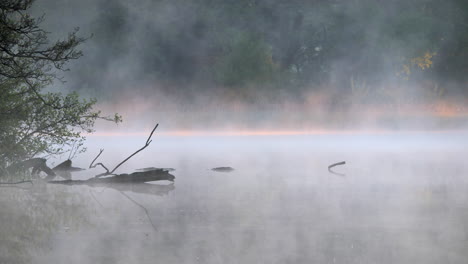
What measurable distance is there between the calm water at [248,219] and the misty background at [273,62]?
2801cm

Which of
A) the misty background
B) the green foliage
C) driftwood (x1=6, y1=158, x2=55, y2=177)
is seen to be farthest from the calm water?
the misty background

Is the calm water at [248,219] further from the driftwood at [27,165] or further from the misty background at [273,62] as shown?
the misty background at [273,62]

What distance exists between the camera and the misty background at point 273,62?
5409 cm

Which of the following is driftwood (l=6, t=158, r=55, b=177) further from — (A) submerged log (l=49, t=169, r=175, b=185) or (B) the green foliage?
(B) the green foliage

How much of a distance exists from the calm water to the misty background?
28.0 m

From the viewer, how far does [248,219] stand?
14.6 metres

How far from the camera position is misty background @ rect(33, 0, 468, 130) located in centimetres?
5409

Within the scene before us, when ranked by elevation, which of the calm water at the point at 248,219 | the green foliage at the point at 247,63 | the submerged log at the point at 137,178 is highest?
the green foliage at the point at 247,63

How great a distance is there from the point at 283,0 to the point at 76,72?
1933 centimetres

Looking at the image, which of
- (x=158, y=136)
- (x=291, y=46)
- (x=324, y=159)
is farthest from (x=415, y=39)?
(x=324, y=159)

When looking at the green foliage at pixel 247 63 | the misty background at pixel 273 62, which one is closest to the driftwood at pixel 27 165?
the misty background at pixel 273 62

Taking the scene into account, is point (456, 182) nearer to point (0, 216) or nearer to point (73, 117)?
point (73, 117)

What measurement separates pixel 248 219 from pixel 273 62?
4447 centimetres

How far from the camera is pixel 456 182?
72.8 feet
